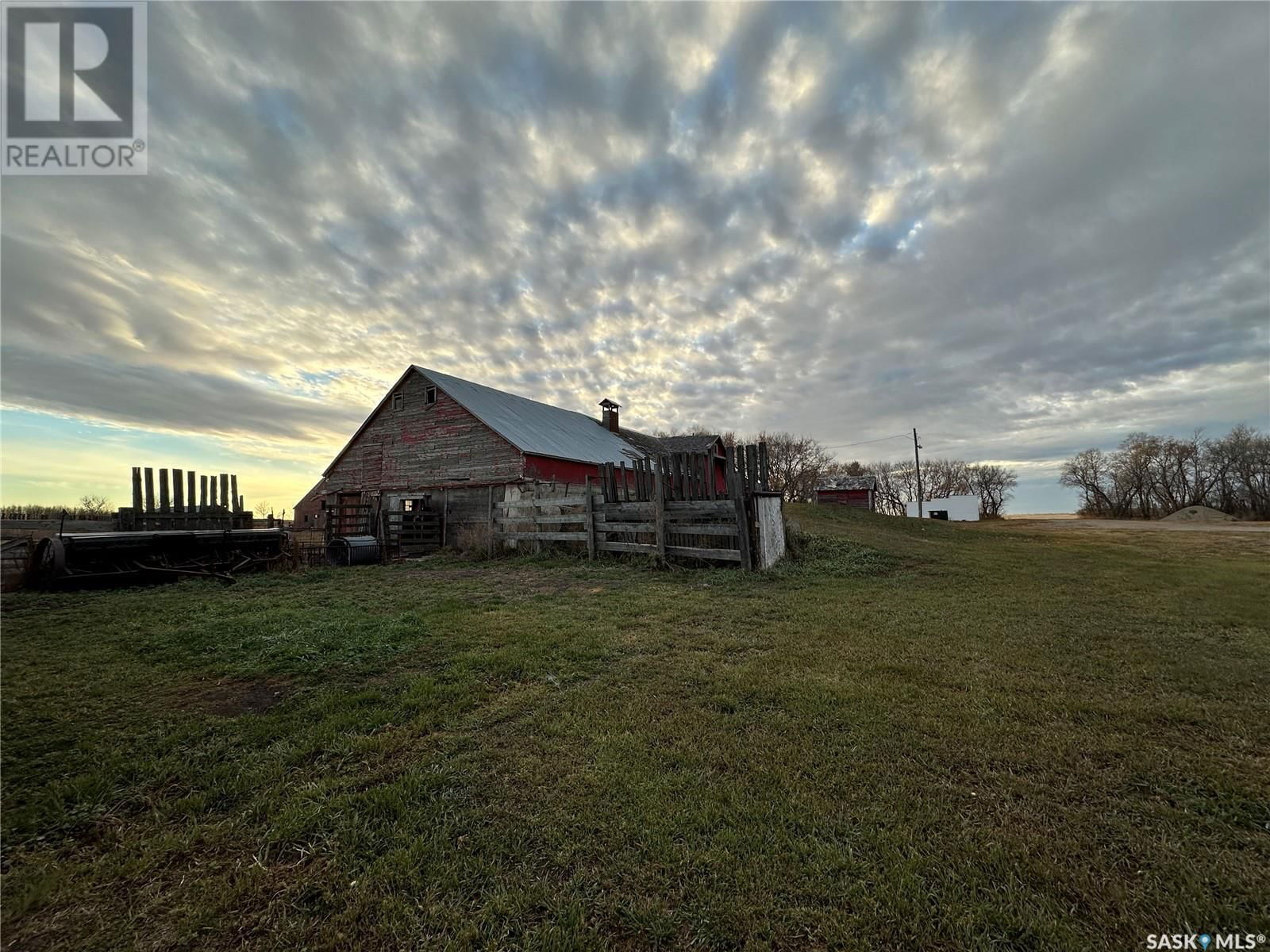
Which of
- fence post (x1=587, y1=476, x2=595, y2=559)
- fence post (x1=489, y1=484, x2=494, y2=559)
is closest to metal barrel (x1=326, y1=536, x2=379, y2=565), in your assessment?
fence post (x1=489, y1=484, x2=494, y2=559)

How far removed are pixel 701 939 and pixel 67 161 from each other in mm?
7879

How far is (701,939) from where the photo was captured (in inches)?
69.4

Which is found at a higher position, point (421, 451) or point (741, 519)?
point (421, 451)

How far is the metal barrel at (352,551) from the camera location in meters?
13.1

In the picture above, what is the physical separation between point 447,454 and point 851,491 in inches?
1402

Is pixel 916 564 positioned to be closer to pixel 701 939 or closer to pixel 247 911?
pixel 701 939

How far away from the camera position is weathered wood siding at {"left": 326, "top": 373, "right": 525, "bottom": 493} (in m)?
19.1

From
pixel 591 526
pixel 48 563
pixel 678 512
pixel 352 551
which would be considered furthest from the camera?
pixel 352 551

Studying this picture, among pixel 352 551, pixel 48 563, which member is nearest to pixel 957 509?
pixel 352 551

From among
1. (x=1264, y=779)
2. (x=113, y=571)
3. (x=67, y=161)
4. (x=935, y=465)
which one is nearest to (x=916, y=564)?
(x=1264, y=779)

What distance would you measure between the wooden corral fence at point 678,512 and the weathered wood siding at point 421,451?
275 inches

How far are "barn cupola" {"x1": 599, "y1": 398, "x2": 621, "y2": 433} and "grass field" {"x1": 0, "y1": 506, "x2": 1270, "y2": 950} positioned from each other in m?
25.9

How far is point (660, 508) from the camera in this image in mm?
10656

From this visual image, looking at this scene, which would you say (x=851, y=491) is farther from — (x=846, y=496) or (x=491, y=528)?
(x=491, y=528)
